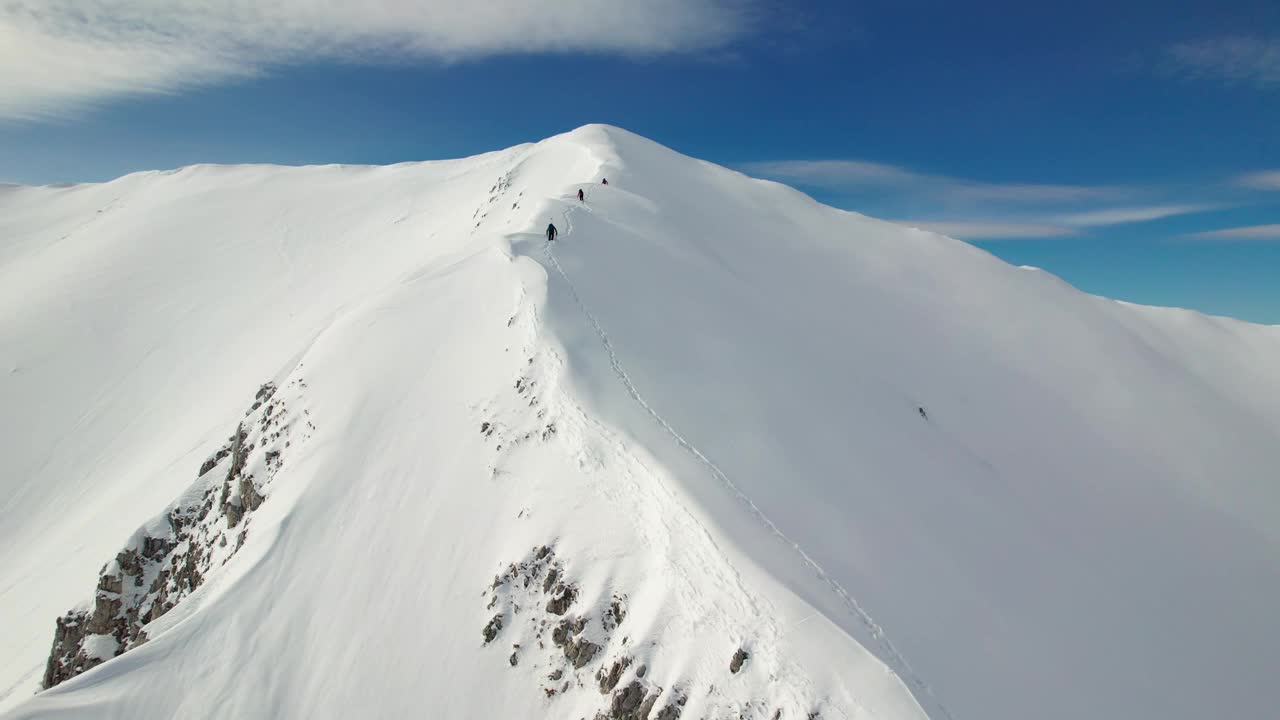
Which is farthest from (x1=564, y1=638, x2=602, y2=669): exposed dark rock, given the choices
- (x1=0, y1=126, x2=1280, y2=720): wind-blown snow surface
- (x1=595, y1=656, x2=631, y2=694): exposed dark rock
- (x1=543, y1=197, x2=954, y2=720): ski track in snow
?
(x1=543, y1=197, x2=954, y2=720): ski track in snow

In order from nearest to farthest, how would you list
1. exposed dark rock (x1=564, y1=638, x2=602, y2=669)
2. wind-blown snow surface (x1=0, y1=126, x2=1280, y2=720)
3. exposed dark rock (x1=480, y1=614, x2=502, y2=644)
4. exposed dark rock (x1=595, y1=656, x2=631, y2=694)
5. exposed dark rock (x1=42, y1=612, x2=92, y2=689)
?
exposed dark rock (x1=595, y1=656, x2=631, y2=694)
exposed dark rock (x1=564, y1=638, x2=602, y2=669)
wind-blown snow surface (x1=0, y1=126, x2=1280, y2=720)
exposed dark rock (x1=480, y1=614, x2=502, y2=644)
exposed dark rock (x1=42, y1=612, x2=92, y2=689)

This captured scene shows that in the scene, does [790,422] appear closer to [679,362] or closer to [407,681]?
[679,362]

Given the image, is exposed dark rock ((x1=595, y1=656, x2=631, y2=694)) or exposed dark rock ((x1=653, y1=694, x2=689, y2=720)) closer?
exposed dark rock ((x1=653, y1=694, x2=689, y2=720))

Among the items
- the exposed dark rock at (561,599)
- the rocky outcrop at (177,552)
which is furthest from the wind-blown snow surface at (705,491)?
the rocky outcrop at (177,552)

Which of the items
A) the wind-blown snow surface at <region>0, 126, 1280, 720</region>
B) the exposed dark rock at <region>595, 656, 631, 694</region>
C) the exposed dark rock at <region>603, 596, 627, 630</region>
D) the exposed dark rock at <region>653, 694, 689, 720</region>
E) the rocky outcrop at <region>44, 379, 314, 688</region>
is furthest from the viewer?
the rocky outcrop at <region>44, 379, 314, 688</region>

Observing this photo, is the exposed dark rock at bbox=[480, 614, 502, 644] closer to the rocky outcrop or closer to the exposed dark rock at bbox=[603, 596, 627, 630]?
the exposed dark rock at bbox=[603, 596, 627, 630]

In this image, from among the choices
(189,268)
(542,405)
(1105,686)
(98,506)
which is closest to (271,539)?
(542,405)

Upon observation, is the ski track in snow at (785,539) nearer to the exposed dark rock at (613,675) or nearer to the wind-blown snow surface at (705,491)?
the wind-blown snow surface at (705,491)
